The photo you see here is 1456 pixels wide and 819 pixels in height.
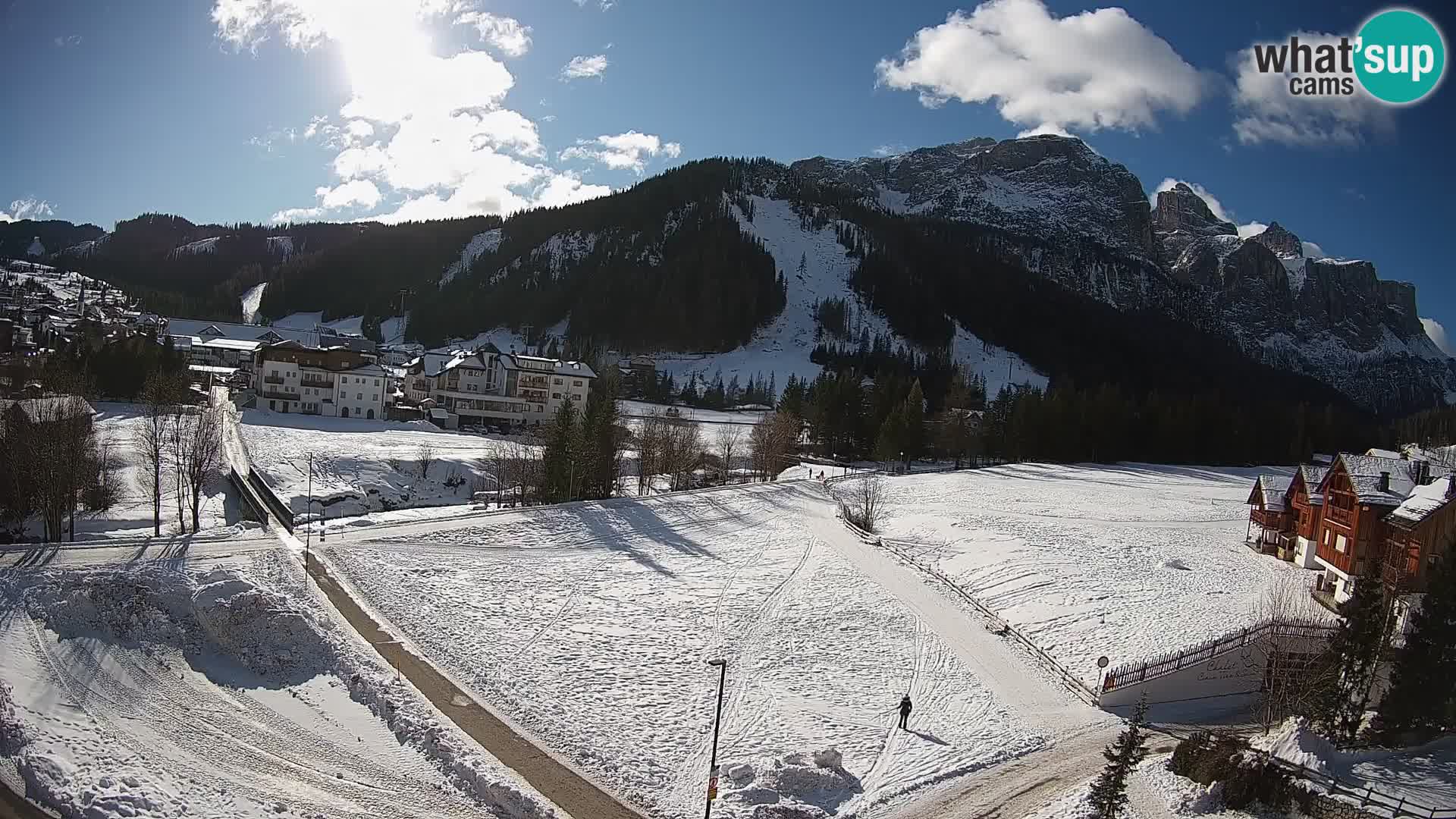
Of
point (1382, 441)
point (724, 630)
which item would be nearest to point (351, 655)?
point (724, 630)

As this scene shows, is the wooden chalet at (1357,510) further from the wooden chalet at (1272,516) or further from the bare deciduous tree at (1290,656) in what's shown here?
the wooden chalet at (1272,516)

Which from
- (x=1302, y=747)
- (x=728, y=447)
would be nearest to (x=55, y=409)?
(x=728, y=447)

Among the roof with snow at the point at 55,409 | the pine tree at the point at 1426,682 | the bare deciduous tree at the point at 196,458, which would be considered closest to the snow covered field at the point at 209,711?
the bare deciduous tree at the point at 196,458

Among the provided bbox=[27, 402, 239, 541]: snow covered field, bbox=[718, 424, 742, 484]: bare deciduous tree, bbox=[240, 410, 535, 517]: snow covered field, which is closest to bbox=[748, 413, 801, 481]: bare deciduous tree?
bbox=[718, 424, 742, 484]: bare deciduous tree

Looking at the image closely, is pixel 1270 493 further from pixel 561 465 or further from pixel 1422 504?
pixel 561 465

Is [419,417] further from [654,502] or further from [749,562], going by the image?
[749,562]

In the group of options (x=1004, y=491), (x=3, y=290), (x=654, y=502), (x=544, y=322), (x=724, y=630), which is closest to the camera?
(x=724, y=630)

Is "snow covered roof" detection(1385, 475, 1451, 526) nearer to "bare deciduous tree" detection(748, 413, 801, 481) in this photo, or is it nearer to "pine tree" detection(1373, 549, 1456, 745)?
"pine tree" detection(1373, 549, 1456, 745)
